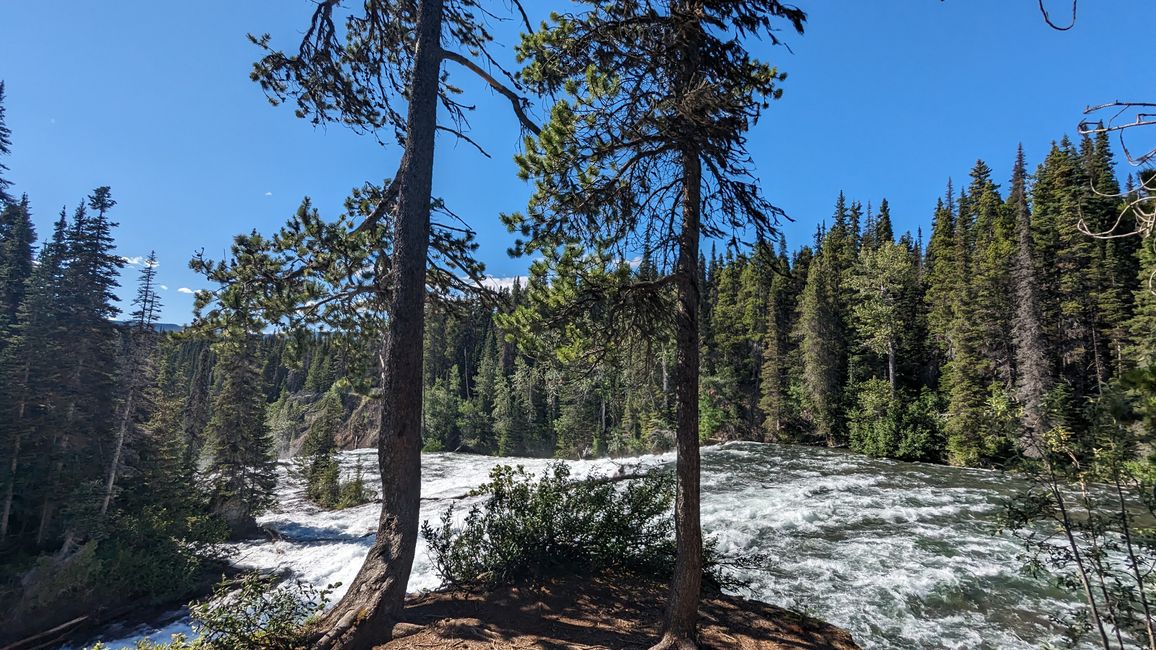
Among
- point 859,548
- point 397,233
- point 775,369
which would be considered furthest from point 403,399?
point 775,369

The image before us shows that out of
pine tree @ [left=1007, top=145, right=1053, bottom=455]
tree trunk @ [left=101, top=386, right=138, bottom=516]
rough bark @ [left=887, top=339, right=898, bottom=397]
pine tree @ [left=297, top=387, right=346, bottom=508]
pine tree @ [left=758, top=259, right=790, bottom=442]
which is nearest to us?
tree trunk @ [left=101, top=386, right=138, bottom=516]

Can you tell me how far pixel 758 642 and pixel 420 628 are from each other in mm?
3773

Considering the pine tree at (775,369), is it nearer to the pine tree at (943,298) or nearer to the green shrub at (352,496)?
the pine tree at (943,298)

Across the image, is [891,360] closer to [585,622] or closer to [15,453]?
[585,622]

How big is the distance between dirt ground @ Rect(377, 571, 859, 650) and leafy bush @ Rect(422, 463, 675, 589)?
0.32 metres

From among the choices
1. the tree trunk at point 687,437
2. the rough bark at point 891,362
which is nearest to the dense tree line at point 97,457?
the tree trunk at point 687,437

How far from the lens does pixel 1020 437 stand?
396 centimetres

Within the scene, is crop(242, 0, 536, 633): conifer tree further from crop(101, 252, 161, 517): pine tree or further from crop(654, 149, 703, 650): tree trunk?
crop(101, 252, 161, 517): pine tree

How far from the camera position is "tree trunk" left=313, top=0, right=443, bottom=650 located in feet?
15.0

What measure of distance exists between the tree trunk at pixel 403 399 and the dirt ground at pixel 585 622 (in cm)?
42

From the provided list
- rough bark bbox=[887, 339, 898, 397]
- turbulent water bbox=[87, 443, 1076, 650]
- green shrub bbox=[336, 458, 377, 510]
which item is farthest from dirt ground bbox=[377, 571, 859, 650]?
rough bark bbox=[887, 339, 898, 397]

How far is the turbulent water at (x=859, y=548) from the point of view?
7.36 m

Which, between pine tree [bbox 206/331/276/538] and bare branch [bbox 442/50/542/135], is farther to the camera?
pine tree [bbox 206/331/276/538]

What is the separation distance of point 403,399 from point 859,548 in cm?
1058
